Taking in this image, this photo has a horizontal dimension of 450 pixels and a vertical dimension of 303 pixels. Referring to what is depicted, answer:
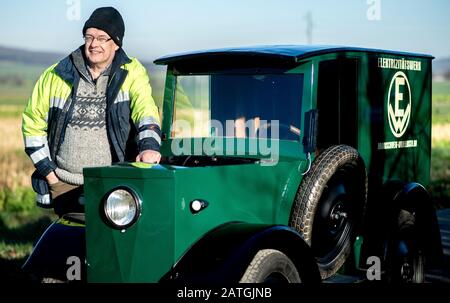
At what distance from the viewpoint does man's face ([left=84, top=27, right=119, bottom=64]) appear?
15.9 ft

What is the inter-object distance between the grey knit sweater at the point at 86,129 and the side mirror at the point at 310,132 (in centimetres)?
133

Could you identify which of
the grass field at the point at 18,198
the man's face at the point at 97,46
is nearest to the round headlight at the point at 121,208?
the man's face at the point at 97,46

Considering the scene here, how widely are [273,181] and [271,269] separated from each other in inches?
30.8

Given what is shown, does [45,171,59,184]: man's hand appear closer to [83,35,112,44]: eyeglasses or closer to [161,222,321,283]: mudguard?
[83,35,112,44]: eyeglasses

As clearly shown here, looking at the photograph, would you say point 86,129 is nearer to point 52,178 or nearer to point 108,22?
point 52,178

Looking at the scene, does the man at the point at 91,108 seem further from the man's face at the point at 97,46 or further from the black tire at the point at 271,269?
the black tire at the point at 271,269

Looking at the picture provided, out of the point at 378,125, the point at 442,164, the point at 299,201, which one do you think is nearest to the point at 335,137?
the point at 378,125

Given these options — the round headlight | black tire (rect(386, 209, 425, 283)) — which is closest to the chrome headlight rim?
the round headlight

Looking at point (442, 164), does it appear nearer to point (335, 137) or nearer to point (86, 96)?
point (335, 137)

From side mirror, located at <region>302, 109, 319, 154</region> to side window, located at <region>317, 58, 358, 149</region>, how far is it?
0.26 meters

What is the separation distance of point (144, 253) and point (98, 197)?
1.33 feet

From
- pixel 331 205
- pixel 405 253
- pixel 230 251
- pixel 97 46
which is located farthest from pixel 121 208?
pixel 405 253

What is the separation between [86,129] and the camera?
4.89 m
